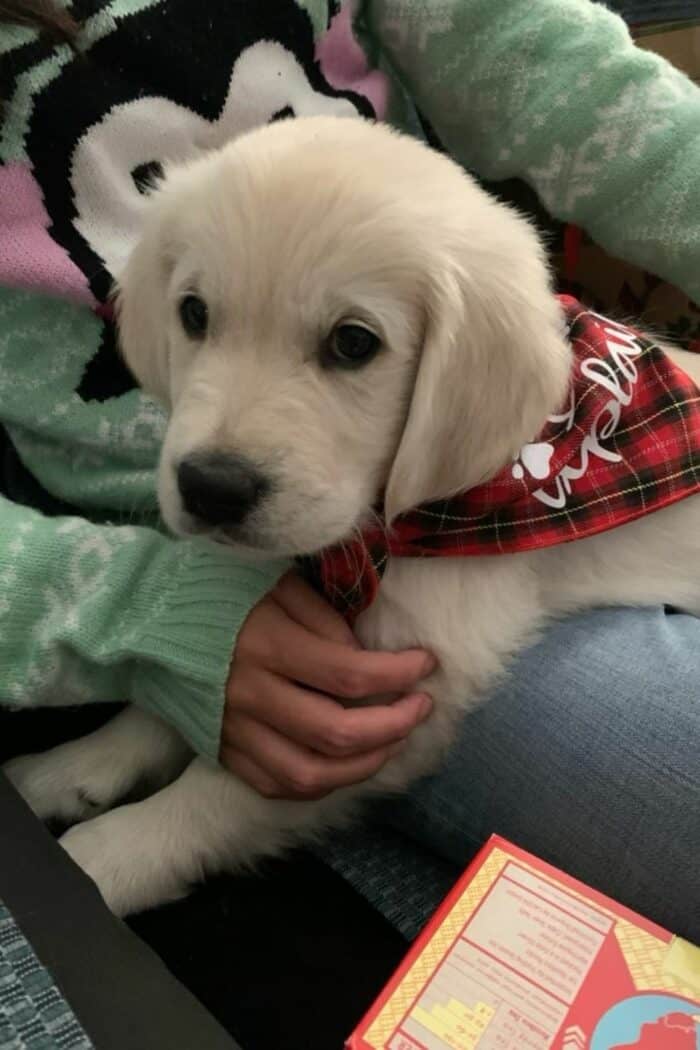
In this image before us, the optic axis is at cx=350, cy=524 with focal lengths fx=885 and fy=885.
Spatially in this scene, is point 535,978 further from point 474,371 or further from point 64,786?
point 64,786

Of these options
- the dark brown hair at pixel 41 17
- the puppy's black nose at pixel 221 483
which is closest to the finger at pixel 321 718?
the puppy's black nose at pixel 221 483

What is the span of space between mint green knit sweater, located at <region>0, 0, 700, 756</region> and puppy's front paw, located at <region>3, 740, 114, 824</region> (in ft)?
0.44

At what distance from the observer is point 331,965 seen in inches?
34.8

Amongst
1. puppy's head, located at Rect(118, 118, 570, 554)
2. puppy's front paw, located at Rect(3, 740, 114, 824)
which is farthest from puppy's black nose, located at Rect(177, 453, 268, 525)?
puppy's front paw, located at Rect(3, 740, 114, 824)

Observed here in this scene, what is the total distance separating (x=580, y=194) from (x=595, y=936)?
1.12m

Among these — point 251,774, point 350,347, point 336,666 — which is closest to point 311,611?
point 336,666

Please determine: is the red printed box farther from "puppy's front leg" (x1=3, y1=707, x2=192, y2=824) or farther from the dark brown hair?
the dark brown hair

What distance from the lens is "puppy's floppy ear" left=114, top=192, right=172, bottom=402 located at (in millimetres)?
968

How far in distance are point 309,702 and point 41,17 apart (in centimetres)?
84

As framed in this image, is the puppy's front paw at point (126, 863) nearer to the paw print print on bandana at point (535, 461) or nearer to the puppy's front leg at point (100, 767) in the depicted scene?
the puppy's front leg at point (100, 767)

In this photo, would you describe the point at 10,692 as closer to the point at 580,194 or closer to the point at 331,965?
the point at 331,965

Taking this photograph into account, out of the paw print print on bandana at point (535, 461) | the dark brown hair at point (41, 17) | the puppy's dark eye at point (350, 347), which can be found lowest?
the paw print print on bandana at point (535, 461)

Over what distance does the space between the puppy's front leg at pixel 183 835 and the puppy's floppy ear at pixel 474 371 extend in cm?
37

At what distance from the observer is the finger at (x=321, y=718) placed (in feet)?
2.99
